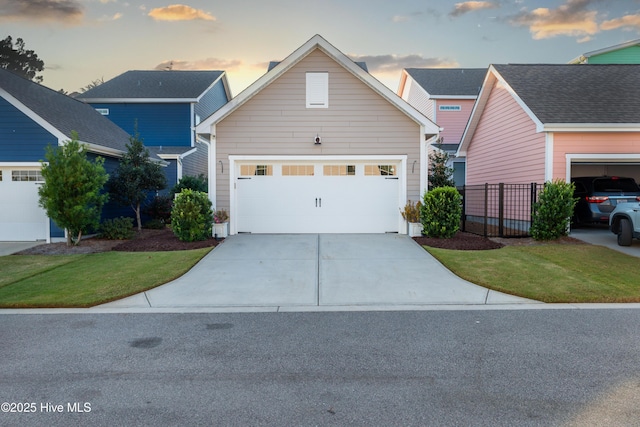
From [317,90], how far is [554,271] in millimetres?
8468

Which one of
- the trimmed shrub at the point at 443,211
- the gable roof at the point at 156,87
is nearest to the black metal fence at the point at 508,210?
the trimmed shrub at the point at 443,211

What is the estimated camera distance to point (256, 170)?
13.7 meters

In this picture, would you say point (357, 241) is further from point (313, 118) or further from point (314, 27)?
point (314, 27)

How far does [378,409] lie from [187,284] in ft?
18.7

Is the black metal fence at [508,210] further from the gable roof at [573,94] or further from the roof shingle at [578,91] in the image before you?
the roof shingle at [578,91]

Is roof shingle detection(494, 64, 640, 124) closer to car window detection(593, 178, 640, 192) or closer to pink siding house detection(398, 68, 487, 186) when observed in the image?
car window detection(593, 178, 640, 192)

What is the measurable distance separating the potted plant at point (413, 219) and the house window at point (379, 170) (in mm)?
1251

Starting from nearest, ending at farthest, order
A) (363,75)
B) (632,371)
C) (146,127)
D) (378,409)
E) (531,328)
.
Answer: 1. (378,409)
2. (632,371)
3. (531,328)
4. (363,75)
5. (146,127)

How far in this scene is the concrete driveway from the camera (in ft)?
23.7

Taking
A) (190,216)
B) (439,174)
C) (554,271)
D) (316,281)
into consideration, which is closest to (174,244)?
(190,216)

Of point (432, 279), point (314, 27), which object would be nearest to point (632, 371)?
point (432, 279)

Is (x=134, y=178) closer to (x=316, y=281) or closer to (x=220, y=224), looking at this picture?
(x=220, y=224)

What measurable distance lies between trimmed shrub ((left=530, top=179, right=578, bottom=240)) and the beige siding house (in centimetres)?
347

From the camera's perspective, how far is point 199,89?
2469cm
